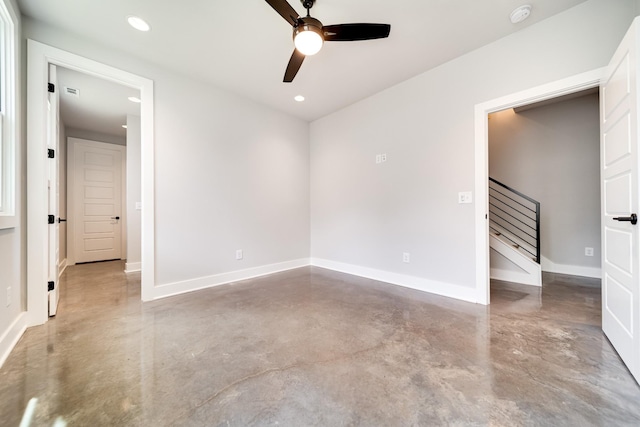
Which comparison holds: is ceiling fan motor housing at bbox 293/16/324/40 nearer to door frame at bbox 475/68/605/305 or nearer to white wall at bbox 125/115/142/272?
door frame at bbox 475/68/605/305

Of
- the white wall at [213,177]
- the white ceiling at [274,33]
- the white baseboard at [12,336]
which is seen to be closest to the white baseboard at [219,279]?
the white wall at [213,177]

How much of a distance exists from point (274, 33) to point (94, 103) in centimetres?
332

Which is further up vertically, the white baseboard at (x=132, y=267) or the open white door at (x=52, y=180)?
the open white door at (x=52, y=180)

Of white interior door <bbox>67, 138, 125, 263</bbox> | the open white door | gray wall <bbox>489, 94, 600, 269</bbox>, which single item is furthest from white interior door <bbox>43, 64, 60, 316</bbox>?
gray wall <bbox>489, 94, 600, 269</bbox>

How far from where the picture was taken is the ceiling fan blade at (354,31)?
184 centimetres

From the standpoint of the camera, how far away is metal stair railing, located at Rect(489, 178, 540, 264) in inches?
160

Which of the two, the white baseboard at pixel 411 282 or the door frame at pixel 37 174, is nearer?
the door frame at pixel 37 174

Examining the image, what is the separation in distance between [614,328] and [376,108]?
3.25m

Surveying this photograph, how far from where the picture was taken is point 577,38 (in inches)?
82.8

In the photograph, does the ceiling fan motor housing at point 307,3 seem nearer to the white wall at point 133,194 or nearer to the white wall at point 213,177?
the white wall at point 213,177

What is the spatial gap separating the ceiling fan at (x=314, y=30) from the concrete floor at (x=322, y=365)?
2268 millimetres

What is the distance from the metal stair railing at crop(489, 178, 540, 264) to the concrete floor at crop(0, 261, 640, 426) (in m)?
1.52

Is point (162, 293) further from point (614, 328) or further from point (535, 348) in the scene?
point (614, 328)

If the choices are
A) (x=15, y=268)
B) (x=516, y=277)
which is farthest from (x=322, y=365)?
(x=516, y=277)
